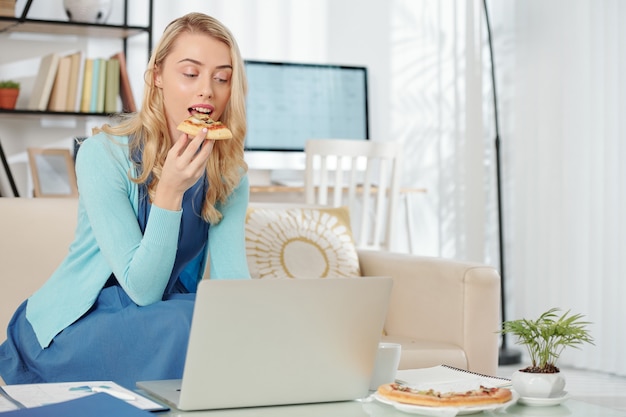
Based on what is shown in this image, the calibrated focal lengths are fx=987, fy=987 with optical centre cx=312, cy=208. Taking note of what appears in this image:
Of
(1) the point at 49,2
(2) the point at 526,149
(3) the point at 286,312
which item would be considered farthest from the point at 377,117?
(3) the point at 286,312

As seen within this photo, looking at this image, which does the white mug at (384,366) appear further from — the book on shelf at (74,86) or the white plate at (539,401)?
the book on shelf at (74,86)

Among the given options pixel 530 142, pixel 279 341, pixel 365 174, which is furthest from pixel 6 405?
pixel 530 142

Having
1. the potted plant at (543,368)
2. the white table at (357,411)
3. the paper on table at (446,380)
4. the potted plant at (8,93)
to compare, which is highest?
the potted plant at (8,93)

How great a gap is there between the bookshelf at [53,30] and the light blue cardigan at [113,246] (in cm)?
238

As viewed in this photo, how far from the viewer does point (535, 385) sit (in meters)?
1.33

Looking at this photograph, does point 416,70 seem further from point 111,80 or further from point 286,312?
point 286,312

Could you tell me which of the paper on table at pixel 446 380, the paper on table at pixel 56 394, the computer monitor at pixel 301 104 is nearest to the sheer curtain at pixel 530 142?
the computer monitor at pixel 301 104

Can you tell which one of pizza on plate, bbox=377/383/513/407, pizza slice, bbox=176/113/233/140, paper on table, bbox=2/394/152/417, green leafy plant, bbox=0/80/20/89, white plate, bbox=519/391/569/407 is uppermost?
green leafy plant, bbox=0/80/20/89

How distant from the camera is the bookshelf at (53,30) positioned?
4.08 m

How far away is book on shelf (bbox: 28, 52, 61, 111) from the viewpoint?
411 cm

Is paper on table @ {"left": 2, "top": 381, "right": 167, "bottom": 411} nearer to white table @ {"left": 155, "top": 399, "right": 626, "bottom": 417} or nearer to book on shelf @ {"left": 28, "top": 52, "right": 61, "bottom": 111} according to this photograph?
white table @ {"left": 155, "top": 399, "right": 626, "bottom": 417}

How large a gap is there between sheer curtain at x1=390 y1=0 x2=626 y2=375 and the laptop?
9.58 feet

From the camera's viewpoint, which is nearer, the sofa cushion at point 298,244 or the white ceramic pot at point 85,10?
the sofa cushion at point 298,244

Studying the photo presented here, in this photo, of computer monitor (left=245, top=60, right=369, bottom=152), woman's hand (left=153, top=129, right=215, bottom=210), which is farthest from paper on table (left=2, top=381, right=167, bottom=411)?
computer monitor (left=245, top=60, right=369, bottom=152)
